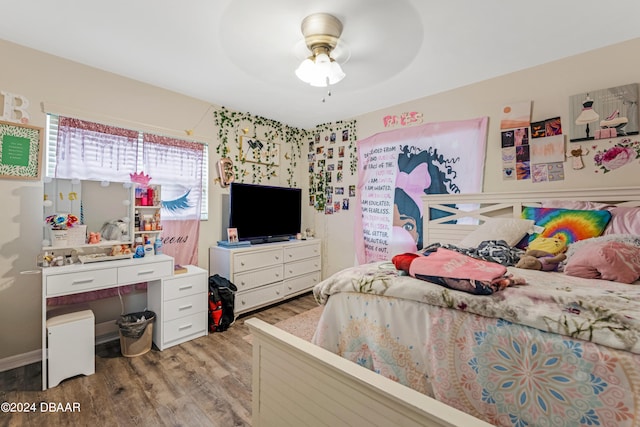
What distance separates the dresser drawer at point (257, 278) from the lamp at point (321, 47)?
2152 millimetres

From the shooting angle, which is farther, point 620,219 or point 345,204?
point 345,204

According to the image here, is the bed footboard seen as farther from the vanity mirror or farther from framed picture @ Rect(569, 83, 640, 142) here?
framed picture @ Rect(569, 83, 640, 142)

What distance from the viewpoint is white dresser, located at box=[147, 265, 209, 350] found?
239cm

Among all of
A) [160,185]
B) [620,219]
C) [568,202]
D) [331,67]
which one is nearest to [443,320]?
[331,67]

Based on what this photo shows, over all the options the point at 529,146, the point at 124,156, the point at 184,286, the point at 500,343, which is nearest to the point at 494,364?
the point at 500,343

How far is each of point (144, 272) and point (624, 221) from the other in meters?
3.53

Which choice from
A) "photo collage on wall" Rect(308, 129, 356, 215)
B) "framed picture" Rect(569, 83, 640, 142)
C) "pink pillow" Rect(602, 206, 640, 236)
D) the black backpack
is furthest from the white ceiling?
the black backpack

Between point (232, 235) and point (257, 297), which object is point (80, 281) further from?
point (257, 297)

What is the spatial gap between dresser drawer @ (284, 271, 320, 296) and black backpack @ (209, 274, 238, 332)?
80 cm

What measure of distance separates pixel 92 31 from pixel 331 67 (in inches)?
67.9

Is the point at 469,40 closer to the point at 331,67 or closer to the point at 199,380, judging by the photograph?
the point at 331,67

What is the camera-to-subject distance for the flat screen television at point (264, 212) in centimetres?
322

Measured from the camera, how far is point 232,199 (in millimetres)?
3152

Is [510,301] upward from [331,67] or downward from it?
downward
